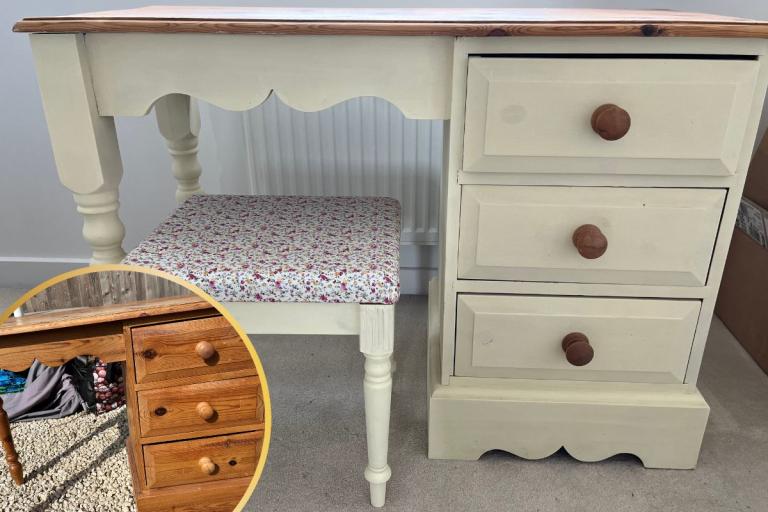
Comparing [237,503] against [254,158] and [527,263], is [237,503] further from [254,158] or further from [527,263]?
[254,158]

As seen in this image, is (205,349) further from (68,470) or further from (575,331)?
(575,331)

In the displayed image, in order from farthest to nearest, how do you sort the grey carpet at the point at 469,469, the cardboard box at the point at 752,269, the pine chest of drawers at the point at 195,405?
1. the cardboard box at the point at 752,269
2. the grey carpet at the point at 469,469
3. the pine chest of drawers at the point at 195,405

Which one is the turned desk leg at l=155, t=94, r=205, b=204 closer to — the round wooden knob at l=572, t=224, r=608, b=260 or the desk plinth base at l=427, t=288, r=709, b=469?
the desk plinth base at l=427, t=288, r=709, b=469

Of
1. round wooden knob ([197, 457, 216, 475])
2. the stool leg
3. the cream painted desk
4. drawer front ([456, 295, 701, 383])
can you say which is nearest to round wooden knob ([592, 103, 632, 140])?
the cream painted desk

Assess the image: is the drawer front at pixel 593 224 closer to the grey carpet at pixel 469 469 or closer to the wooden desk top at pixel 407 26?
the wooden desk top at pixel 407 26

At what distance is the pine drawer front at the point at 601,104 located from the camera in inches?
32.4

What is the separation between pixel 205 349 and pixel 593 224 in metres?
0.58

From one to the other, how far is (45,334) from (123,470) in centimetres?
14

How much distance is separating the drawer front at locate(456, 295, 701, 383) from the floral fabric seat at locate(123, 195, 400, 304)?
19 cm

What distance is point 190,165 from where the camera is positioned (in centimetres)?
132

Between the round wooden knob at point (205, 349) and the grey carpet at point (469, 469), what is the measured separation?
436 millimetres

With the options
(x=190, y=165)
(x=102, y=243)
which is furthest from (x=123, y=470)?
(x=190, y=165)

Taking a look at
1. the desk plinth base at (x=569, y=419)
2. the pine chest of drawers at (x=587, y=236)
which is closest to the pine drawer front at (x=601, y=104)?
the pine chest of drawers at (x=587, y=236)

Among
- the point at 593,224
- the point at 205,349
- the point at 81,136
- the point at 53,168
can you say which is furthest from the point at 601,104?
the point at 53,168
